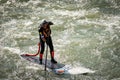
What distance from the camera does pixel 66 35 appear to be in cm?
1593

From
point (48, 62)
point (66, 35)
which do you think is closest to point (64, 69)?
point (48, 62)

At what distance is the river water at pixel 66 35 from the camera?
39.4 feet

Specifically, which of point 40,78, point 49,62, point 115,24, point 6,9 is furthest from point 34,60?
point 6,9

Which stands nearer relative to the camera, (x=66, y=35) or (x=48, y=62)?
(x=48, y=62)

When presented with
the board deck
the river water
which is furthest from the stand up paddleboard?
the river water

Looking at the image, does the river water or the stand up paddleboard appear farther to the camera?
the river water

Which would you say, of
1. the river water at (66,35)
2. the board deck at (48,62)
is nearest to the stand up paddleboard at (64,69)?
the board deck at (48,62)

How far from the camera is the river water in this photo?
12023 mm

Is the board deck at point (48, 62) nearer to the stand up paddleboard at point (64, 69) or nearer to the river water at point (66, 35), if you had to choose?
the stand up paddleboard at point (64, 69)

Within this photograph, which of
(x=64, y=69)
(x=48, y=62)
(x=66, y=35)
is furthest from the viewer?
(x=66, y=35)

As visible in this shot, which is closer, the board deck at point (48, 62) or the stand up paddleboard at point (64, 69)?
the stand up paddleboard at point (64, 69)

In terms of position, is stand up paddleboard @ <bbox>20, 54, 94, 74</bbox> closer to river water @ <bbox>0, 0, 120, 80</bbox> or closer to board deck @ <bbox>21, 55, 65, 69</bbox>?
board deck @ <bbox>21, 55, 65, 69</bbox>

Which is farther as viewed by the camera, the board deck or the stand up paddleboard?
the board deck

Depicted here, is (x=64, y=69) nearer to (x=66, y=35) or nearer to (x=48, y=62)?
(x=48, y=62)
